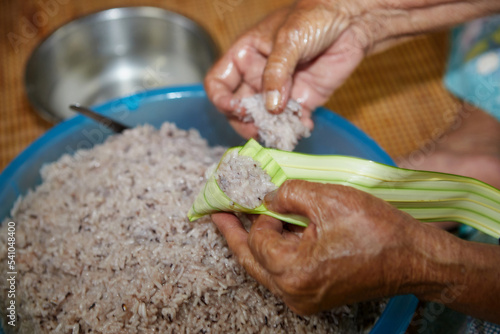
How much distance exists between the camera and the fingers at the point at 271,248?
79 cm

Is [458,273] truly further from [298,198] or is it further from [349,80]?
[349,80]

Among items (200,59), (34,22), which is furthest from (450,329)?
(34,22)

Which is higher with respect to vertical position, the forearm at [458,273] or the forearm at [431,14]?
the forearm at [431,14]

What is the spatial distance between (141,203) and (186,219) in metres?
0.15

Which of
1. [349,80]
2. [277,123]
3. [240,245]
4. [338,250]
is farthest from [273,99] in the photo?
[349,80]

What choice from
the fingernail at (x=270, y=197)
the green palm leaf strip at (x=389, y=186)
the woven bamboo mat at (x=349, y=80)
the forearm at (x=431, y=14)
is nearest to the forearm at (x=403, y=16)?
the forearm at (x=431, y=14)

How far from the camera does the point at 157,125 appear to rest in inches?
63.3

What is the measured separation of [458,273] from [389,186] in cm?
22

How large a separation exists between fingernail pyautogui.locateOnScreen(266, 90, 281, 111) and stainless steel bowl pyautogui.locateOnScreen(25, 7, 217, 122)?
82 cm

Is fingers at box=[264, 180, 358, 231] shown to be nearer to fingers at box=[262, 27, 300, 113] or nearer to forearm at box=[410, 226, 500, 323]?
forearm at box=[410, 226, 500, 323]

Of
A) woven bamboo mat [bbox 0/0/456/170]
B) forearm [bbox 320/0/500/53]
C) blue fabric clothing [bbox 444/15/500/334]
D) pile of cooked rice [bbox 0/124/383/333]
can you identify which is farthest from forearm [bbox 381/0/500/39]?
pile of cooked rice [bbox 0/124/383/333]

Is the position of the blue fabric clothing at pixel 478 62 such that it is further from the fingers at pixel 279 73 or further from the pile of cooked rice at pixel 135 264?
the pile of cooked rice at pixel 135 264

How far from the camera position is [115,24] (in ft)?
7.13

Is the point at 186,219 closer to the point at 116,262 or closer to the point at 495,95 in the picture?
the point at 116,262
